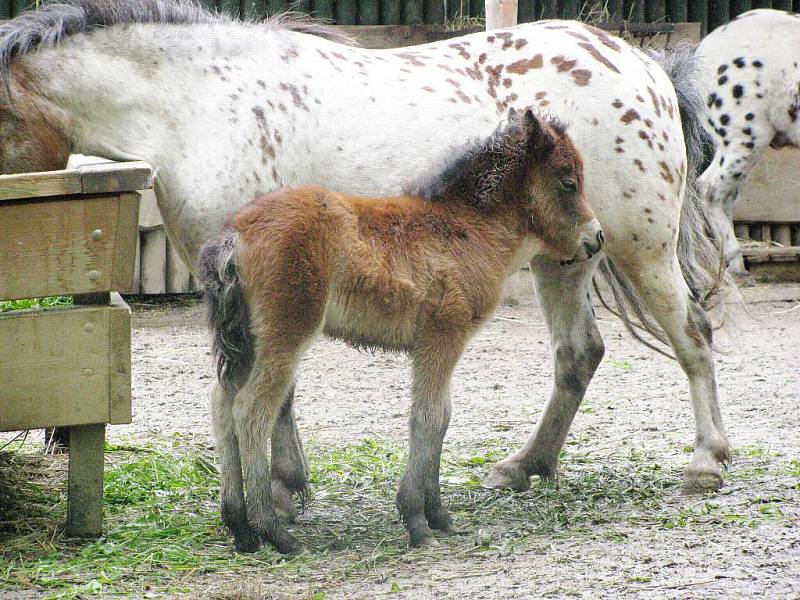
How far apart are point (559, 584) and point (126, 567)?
1.50 m

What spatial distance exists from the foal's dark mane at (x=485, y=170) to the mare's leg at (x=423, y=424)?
616 millimetres

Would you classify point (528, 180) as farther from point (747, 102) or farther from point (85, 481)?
point (747, 102)

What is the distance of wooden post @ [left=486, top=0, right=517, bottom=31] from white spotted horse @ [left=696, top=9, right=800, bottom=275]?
255 centimetres

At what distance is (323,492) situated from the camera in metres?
4.78

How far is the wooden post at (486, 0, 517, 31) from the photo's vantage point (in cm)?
887

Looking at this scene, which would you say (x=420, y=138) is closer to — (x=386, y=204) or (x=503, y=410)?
(x=386, y=204)

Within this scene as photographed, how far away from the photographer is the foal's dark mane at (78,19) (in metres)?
4.08

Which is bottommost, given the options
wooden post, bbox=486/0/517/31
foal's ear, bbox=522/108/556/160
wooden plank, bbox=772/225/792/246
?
wooden plank, bbox=772/225/792/246

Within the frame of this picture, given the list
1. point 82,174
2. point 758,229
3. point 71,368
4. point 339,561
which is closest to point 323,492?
point 339,561

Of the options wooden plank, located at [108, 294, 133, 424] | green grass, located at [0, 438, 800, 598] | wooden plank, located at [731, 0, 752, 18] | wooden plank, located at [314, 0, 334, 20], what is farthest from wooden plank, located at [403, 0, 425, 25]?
wooden plank, located at [108, 294, 133, 424]

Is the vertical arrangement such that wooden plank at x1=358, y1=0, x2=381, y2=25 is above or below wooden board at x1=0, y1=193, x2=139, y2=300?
above

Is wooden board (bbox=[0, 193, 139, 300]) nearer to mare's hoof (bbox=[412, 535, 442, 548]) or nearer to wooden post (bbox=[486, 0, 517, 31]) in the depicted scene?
mare's hoof (bbox=[412, 535, 442, 548])

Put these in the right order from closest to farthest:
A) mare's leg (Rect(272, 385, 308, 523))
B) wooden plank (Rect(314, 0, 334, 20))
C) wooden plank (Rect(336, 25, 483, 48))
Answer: mare's leg (Rect(272, 385, 308, 523)) < wooden plank (Rect(336, 25, 483, 48)) < wooden plank (Rect(314, 0, 334, 20))

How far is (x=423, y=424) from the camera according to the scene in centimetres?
390
